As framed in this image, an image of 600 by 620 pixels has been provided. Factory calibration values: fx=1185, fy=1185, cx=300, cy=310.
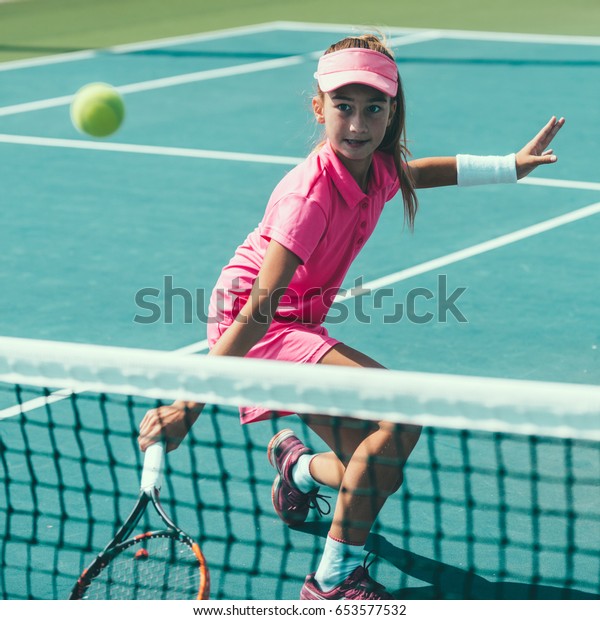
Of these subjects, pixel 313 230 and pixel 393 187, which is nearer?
pixel 313 230

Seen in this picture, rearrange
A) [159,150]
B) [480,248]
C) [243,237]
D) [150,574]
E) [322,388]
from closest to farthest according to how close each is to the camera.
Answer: [322,388] < [150,574] < [480,248] < [243,237] < [159,150]

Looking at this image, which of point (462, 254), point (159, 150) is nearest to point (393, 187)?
point (462, 254)

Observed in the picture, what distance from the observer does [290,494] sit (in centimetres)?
416

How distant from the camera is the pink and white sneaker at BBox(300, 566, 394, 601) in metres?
3.58

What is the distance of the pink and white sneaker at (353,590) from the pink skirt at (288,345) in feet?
1.77

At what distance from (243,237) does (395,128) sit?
3619mm

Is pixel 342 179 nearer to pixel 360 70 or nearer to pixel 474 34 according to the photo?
pixel 360 70

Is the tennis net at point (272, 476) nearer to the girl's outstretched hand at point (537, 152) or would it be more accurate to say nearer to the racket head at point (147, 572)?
the racket head at point (147, 572)

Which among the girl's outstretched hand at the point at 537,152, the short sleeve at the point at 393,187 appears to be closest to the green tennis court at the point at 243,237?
the short sleeve at the point at 393,187

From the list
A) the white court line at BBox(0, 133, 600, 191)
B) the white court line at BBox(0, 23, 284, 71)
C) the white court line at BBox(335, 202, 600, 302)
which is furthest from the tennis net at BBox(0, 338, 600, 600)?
the white court line at BBox(0, 23, 284, 71)

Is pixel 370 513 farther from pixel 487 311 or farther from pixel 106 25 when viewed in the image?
pixel 106 25

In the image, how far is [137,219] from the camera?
7.99 metres

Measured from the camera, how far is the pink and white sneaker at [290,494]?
13.7 ft
